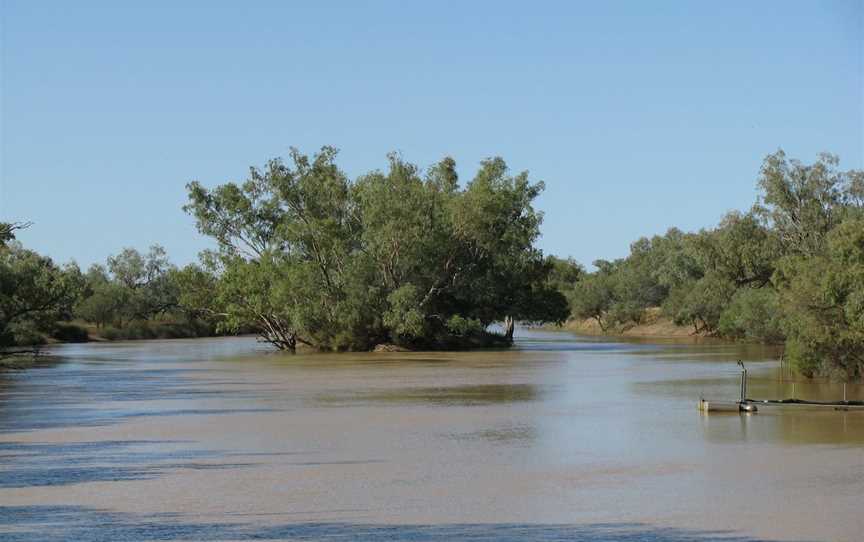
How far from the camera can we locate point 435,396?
30.9 meters

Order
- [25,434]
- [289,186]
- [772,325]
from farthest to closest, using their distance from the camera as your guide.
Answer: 1. [289,186]
2. [772,325]
3. [25,434]

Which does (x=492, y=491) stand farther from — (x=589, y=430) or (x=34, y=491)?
(x=589, y=430)

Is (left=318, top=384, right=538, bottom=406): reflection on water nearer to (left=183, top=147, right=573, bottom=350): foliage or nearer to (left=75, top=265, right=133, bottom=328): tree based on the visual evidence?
(left=183, top=147, right=573, bottom=350): foliage

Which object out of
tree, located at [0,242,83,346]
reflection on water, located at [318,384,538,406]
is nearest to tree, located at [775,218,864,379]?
reflection on water, located at [318,384,538,406]

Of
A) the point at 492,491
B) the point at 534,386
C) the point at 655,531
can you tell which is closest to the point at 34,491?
the point at 492,491

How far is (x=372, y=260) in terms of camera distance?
60781 mm

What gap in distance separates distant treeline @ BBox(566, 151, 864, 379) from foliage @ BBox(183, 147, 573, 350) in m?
12.0

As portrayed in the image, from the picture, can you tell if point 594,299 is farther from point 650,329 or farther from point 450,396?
point 450,396

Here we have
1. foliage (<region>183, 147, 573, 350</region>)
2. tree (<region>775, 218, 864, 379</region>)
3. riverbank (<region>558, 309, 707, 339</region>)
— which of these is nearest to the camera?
tree (<region>775, 218, 864, 379</region>)

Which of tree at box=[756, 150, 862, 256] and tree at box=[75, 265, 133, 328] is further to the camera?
tree at box=[75, 265, 133, 328]

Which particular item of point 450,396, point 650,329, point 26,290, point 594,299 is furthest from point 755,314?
point 594,299

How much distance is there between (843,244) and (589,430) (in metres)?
12.9

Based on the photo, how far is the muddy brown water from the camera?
524 inches

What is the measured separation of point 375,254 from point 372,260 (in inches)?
14.5
